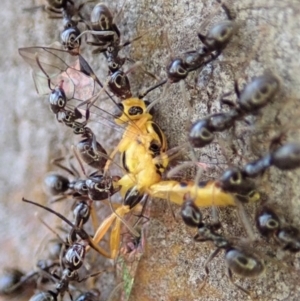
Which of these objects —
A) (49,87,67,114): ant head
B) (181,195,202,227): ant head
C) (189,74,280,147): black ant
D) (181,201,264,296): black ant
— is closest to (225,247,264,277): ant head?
(181,201,264,296): black ant

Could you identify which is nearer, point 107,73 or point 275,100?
point 275,100

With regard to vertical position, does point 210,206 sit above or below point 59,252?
above

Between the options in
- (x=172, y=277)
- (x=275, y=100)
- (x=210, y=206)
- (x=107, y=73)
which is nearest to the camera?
(x=275, y=100)

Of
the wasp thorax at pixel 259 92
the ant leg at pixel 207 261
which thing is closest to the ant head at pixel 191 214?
the ant leg at pixel 207 261

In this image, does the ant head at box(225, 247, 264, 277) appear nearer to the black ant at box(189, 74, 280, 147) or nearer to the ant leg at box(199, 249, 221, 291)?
the ant leg at box(199, 249, 221, 291)

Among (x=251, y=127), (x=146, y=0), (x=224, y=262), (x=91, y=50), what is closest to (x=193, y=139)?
(x=251, y=127)

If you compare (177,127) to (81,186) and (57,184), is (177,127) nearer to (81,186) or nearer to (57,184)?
(81,186)

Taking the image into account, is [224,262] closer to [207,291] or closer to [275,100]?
[207,291]
